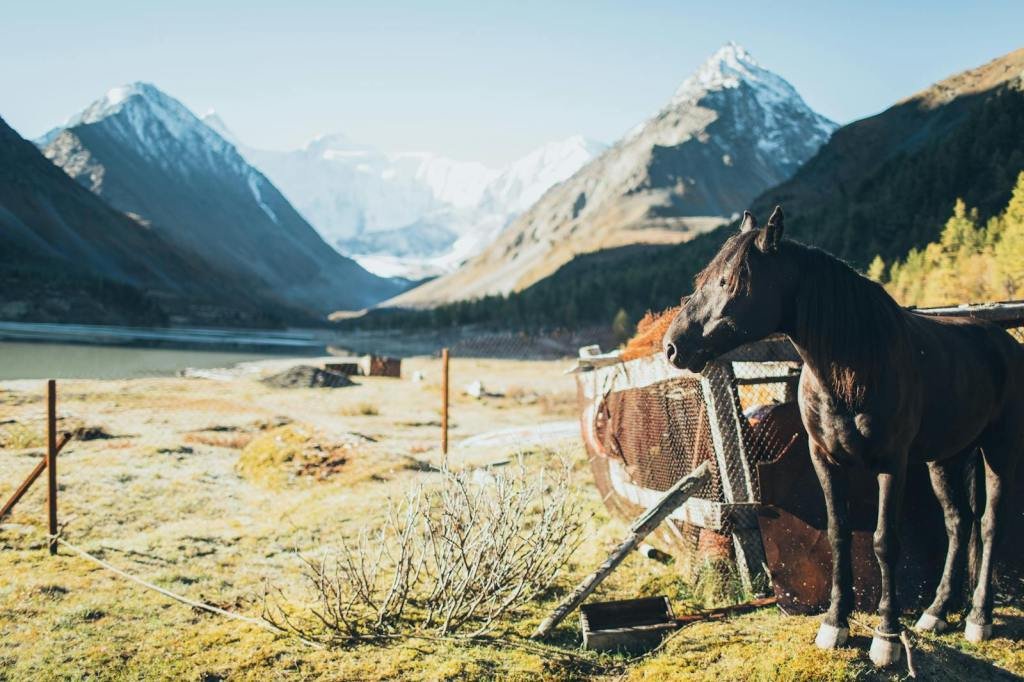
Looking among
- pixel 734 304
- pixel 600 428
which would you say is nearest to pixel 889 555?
pixel 734 304

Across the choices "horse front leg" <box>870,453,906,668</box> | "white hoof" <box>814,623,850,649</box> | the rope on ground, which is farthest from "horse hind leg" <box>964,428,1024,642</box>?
the rope on ground

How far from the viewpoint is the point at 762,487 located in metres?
7.25

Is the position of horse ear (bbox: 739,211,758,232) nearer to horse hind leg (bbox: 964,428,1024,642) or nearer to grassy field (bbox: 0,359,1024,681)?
horse hind leg (bbox: 964,428,1024,642)

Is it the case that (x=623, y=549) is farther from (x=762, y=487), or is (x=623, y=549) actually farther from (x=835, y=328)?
(x=835, y=328)

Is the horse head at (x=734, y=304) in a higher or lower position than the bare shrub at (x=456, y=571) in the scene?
higher

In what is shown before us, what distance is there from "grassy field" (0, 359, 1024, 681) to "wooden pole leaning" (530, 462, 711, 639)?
0.26m

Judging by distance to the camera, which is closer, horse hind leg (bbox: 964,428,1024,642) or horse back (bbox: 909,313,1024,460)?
horse back (bbox: 909,313,1024,460)

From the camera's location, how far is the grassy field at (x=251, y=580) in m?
6.21

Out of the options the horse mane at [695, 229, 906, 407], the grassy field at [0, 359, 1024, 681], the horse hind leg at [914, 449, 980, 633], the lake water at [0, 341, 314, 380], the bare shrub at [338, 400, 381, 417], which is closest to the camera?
the horse mane at [695, 229, 906, 407]

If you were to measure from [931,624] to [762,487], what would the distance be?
1.74m

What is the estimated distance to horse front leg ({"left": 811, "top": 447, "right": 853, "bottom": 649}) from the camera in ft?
19.4

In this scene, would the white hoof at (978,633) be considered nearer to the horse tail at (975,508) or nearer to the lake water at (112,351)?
the horse tail at (975,508)

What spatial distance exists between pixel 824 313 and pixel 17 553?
9.79 m

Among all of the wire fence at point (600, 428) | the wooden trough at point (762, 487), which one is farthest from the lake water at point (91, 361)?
the wooden trough at point (762, 487)
